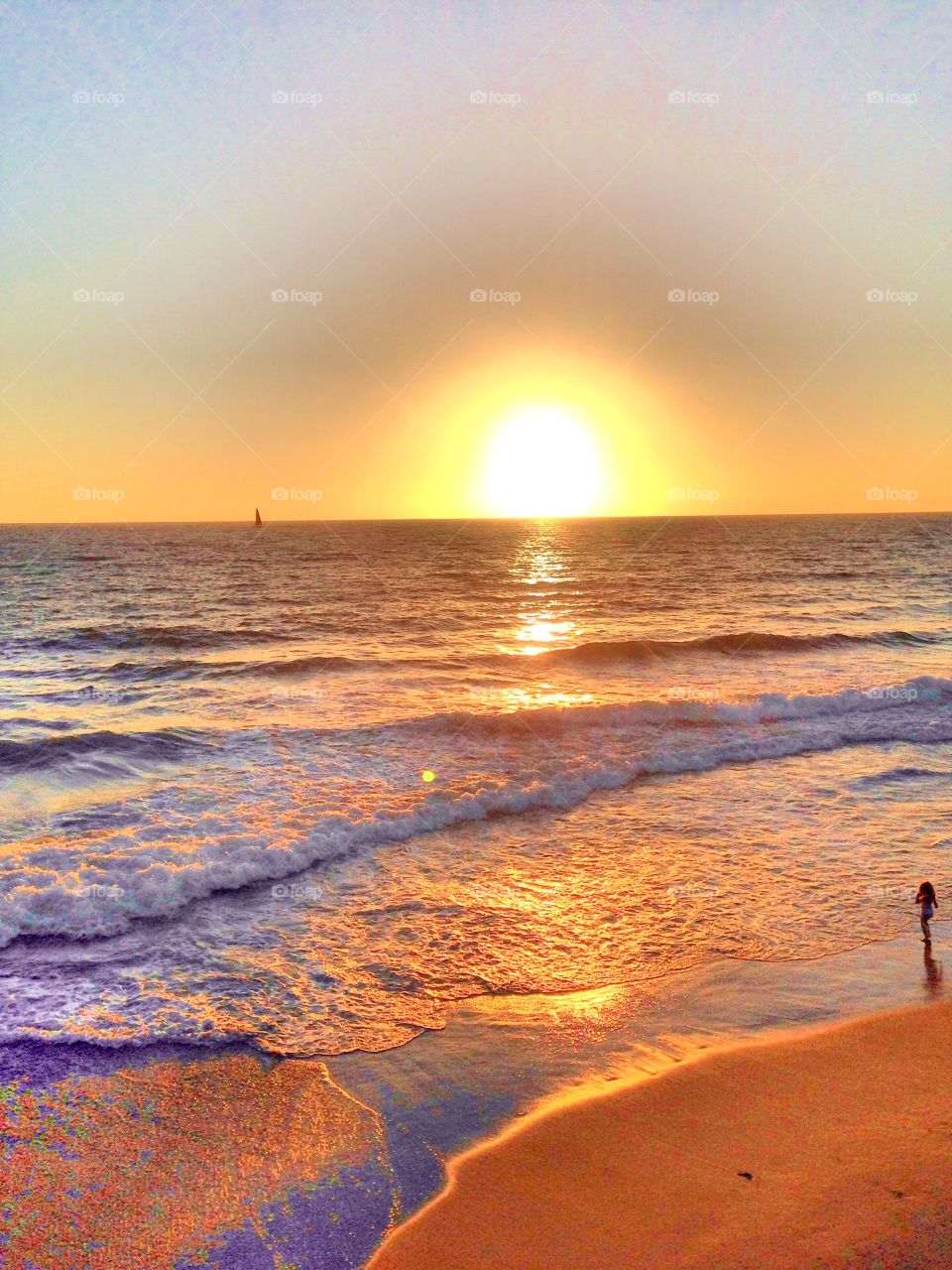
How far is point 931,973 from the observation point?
8.34 meters

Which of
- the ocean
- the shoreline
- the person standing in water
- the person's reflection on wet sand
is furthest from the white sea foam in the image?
the person's reflection on wet sand

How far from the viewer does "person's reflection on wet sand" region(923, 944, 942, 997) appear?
799 cm

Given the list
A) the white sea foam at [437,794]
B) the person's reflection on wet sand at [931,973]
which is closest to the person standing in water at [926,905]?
the person's reflection on wet sand at [931,973]

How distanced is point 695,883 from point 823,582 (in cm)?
4798

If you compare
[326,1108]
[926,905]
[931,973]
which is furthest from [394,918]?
[926,905]

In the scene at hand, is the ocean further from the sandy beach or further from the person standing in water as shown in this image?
the sandy beach

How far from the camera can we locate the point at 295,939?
9.41 metres

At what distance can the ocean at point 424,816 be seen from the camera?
8.62 m

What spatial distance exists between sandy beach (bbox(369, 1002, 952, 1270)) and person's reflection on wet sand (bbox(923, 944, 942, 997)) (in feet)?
3.40

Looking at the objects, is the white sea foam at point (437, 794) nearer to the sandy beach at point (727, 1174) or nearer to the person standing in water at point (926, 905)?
the sandy beach at point (727, 1174)

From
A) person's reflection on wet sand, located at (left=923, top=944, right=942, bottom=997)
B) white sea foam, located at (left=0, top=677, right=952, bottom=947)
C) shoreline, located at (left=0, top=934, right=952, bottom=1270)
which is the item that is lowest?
shoreline, located at (left=0, top=934, right=952, bottom=1270)

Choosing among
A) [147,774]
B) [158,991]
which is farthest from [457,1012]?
[147,774]

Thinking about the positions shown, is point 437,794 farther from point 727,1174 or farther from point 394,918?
point 727,1174

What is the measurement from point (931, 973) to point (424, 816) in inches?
294
